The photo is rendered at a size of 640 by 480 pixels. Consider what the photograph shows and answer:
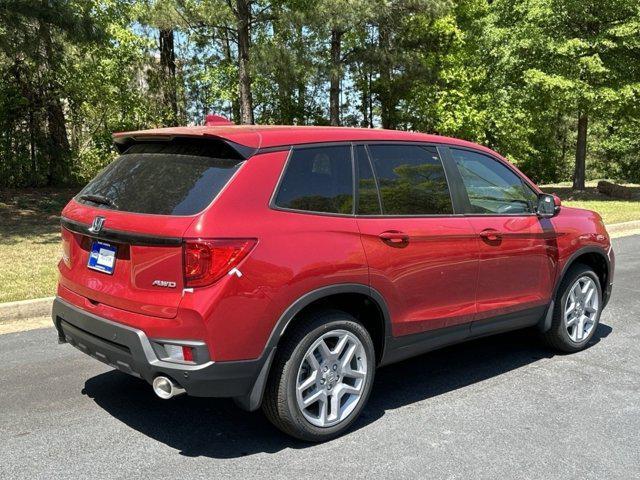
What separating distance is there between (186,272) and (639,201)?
19.4m

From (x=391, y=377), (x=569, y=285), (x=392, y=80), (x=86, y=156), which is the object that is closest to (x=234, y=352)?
(x=391, y=377)

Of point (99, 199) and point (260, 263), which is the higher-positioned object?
point (99, 199)

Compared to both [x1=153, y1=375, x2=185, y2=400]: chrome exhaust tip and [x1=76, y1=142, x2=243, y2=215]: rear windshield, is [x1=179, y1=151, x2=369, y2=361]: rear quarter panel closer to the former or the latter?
[x1=76, y1=142, x2=243, y2=215]: rear windshield

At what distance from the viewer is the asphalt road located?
3.33m

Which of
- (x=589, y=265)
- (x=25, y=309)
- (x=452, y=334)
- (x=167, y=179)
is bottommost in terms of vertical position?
(x=25, y=309)

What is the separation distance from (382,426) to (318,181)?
5.06 ft

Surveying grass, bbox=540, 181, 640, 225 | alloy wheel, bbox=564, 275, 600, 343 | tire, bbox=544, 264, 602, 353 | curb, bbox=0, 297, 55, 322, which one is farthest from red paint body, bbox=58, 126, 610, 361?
grass, bbox=540, 181, 640, 225

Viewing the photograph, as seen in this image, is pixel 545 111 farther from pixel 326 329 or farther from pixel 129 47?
pixel 326 329

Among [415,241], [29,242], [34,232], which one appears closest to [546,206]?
[415,241]

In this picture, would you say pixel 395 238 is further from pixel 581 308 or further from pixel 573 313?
pixel 581 308

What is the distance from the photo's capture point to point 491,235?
173 inches

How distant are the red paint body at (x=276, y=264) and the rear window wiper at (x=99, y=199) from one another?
0.20 feet

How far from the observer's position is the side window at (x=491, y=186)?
4.48 meters

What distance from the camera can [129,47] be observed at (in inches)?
763
